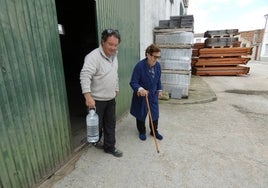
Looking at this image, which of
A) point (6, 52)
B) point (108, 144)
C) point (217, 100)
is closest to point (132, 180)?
point (108, 144)

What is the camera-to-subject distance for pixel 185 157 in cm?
278

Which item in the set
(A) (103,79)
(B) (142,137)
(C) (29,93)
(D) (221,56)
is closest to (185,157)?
(B) (142,137)

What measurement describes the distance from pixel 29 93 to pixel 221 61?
35.7 feet

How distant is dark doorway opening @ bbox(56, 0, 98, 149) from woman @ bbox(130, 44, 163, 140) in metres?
1.63

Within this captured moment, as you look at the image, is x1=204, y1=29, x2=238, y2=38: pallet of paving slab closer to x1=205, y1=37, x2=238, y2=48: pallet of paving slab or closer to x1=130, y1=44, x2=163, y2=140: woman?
x1=205, y1=37, x2=238, y2=48: pallet of paving slab

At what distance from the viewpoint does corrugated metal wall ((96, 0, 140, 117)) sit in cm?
324

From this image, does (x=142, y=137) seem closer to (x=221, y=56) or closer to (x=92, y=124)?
(x=92, y=124)

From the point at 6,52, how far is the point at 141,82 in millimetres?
1913

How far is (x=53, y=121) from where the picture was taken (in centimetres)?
221

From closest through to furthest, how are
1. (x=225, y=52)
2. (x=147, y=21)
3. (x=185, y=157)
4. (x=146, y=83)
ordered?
1. (x=185, y=157)
2. (x=146, y=83)
3. (x=147, y=21)
4. (x=225, y=52)

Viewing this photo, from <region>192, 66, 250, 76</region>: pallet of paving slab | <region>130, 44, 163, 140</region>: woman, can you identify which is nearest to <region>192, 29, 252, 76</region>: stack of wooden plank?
<region>192, 66, 250, 76</region>: pallet of paving slab

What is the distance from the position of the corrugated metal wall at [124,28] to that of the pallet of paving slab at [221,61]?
727 cm

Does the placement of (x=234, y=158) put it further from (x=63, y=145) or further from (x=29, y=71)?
(x=29, y=71)

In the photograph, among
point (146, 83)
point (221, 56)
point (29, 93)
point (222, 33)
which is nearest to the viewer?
point (29, 93)
